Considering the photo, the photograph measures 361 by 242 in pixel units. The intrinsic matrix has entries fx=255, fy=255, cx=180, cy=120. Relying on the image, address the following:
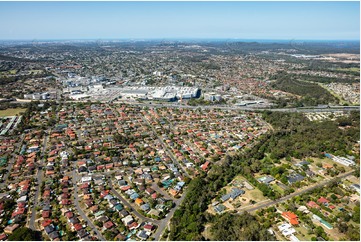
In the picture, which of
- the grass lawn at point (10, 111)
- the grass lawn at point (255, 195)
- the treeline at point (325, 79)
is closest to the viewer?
the grass lawn at point (255, 195)

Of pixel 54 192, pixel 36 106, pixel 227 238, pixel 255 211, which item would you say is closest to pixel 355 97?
pixel 255 211

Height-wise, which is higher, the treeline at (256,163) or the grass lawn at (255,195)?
the treeline at (256,163)

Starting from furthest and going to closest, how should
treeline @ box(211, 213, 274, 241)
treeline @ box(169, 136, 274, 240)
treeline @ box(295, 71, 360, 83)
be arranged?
treeline @ box(295, 71, 360, 83)
treeline @ box(169, 136, 274, 240)
treeline @ box(211, 213, 274, 241)

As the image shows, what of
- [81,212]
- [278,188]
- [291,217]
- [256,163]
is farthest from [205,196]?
[81,212]

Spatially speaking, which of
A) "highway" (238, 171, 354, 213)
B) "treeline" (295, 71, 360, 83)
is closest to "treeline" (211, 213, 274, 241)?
"highway" (238, 171, 354, 213)

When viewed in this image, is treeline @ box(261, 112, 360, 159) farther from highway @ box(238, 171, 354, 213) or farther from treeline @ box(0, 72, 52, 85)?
treeline @ box(0, 72, 52, 85)

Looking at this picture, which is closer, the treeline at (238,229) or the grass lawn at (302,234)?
the treeline at (238,229)

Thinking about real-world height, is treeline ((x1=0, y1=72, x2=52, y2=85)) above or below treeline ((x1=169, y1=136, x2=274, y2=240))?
above

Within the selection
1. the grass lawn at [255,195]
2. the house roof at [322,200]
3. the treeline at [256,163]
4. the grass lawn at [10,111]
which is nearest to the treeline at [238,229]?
the treeline at [256,163]

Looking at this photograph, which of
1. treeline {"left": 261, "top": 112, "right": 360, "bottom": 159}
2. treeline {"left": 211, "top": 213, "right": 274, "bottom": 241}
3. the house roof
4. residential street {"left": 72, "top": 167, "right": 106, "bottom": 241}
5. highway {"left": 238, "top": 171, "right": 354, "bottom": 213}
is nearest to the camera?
treeline {"left": 211, "top": 213, "right": 274, "bottom": 241}

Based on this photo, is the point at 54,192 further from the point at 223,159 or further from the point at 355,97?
the point at 355,97

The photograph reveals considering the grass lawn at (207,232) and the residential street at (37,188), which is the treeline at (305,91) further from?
the residential street at (37,188)
